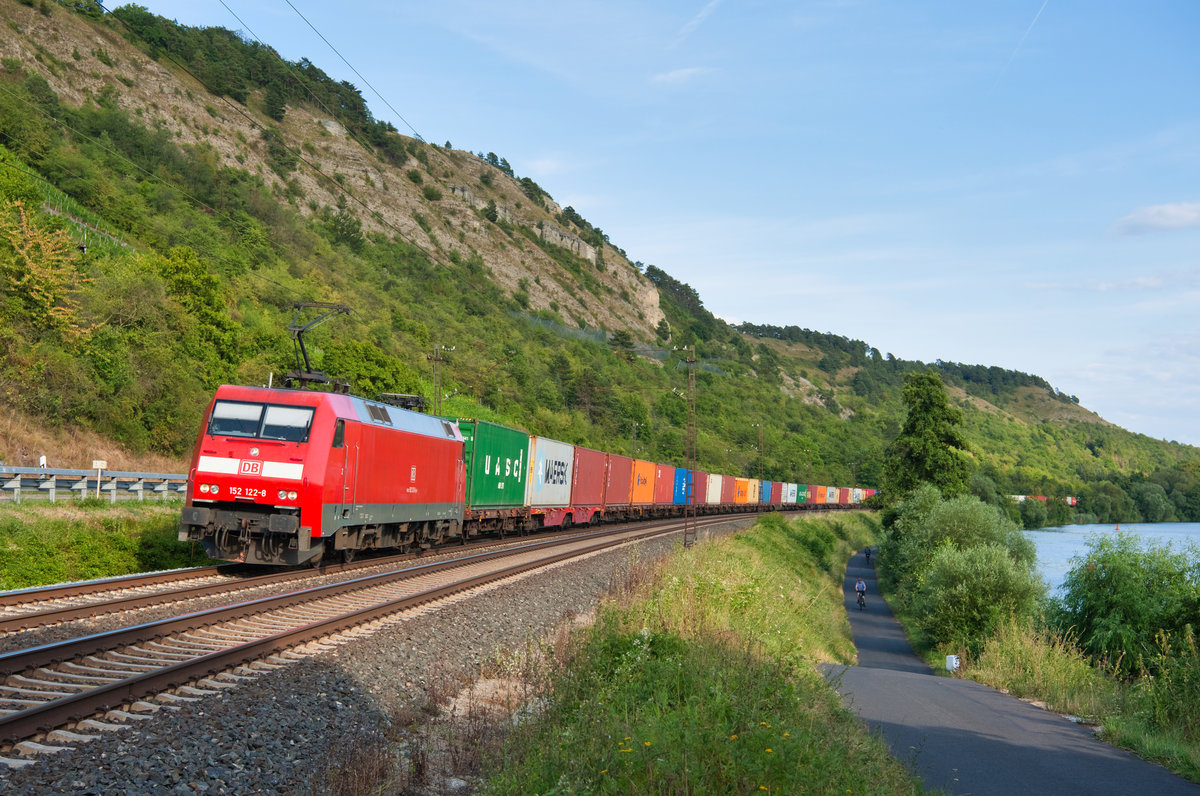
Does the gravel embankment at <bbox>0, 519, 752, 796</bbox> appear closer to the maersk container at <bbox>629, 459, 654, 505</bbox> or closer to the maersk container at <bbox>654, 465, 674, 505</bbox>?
the maersk container at <bbox>629, 459, 654, 505</bbox>

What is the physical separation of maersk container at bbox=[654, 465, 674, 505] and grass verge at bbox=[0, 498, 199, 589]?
34.9 meters

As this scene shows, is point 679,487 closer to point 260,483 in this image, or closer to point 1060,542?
point 260,483

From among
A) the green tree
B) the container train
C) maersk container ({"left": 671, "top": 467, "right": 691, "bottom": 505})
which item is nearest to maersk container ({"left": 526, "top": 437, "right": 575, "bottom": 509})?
the container train

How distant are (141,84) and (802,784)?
401ft

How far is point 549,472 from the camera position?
32.8 m

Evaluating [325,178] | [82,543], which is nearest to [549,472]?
[82,543]

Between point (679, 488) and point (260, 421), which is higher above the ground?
point (260, 421)

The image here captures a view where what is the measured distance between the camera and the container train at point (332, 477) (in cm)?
1525

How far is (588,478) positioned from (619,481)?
6053 millimetres

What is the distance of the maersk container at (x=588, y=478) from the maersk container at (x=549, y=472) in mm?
715

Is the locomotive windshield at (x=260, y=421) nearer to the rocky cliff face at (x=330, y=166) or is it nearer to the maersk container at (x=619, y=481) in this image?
the maersk container at (x=619, y=481)

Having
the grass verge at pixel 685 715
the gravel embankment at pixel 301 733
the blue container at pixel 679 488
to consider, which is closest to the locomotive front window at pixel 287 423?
the gravel embankment at pixel 301 733

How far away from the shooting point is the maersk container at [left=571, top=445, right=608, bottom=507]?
36656mm

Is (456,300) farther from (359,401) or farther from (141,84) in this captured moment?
(359,401)
